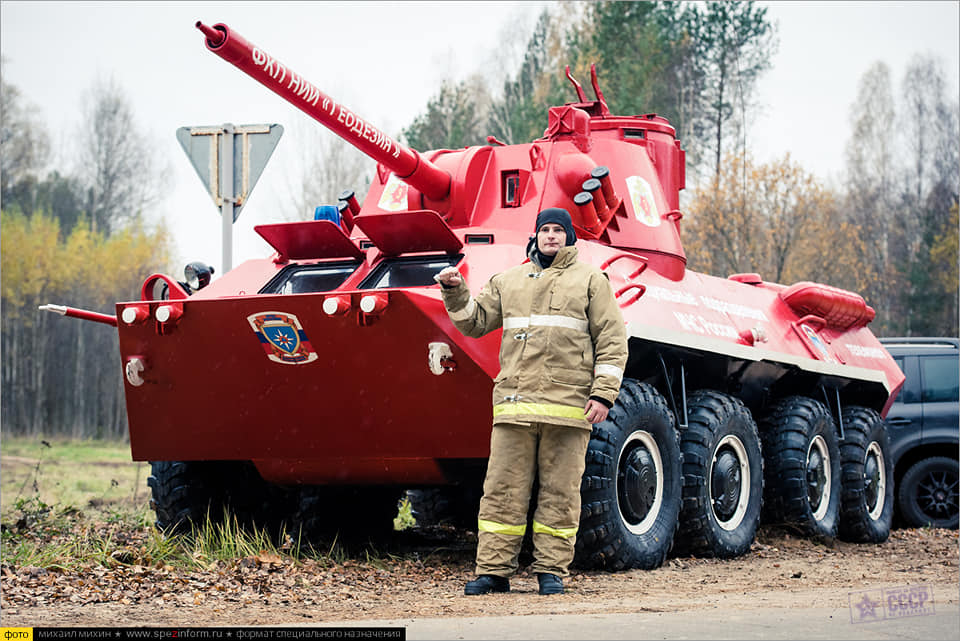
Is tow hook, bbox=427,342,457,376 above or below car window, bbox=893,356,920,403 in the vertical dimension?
above

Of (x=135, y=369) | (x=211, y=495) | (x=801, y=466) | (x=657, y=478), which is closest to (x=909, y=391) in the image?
(x=801, y=466)

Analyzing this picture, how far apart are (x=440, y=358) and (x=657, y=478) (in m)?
1.91

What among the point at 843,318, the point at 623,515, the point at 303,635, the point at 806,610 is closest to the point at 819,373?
the point at 843,318

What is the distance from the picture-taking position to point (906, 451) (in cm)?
1295

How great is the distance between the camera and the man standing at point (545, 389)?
639 cm

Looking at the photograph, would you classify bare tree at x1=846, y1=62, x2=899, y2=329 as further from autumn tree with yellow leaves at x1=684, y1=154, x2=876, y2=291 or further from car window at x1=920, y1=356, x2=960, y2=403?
car window at x1=920, y1=356, x2=960, y2=403

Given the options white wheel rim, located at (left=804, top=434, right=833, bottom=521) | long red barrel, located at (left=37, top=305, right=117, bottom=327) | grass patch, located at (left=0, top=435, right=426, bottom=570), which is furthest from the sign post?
white wheel rim, located at (left=804, top=434, right=833, bottom=521)

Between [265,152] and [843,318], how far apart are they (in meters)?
5.90

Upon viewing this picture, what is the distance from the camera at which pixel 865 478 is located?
11.6 metres

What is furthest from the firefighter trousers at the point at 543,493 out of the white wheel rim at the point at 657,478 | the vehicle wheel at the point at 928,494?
the vehicle wheel at the point at 928,494

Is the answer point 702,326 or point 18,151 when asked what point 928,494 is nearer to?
point 702,326

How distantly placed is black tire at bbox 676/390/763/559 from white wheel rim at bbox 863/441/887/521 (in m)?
2.55

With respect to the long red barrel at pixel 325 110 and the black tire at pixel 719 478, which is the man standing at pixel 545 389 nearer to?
the long red barrel at pixel 325 110

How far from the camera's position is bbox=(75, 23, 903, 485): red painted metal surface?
7.25 meters
